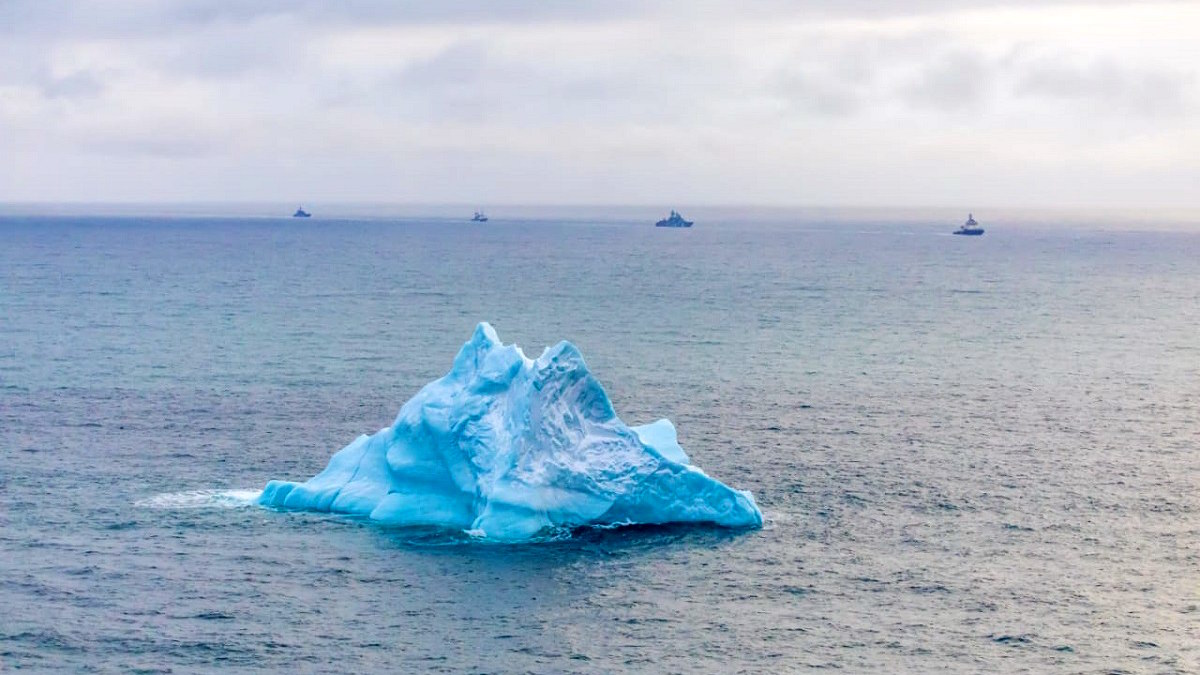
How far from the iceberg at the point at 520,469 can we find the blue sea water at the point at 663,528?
1056mm

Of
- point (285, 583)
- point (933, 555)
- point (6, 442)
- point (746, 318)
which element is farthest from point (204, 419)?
point (746, 318)

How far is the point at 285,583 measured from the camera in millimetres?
43719

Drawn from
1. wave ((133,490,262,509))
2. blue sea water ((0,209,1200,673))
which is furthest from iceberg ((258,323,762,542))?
blue sea water ((0,209,1200,673))

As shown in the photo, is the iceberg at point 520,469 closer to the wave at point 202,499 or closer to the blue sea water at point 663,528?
the wave at point 202,499

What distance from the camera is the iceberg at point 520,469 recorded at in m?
49.0

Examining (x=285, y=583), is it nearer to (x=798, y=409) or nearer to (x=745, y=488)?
(x=745, y=488)

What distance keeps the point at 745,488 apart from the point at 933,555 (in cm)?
949

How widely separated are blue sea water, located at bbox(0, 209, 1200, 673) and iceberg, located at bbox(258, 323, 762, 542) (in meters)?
1.06

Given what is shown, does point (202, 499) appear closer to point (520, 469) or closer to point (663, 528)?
point (520, 469)

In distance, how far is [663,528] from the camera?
164ft

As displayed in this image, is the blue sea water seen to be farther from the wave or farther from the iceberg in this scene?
the iceberg

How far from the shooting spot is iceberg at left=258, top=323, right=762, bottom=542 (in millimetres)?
49031

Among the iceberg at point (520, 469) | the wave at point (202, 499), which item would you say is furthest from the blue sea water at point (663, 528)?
the iceberg at point (520, 469)

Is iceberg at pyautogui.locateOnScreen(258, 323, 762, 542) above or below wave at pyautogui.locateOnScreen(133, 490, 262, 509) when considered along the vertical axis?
above
